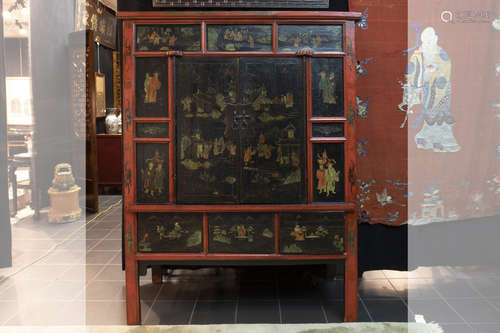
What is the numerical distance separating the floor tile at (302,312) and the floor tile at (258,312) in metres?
0.06

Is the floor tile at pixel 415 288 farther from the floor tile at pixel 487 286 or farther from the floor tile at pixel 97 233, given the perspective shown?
the floor tile at pixel 97 233

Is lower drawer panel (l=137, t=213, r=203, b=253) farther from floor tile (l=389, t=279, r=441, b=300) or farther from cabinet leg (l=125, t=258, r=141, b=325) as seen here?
floor tile (l=389, t=279, r=441, b=300)

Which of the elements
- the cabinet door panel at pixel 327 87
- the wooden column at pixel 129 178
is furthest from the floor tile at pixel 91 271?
the cabinet door panel at pixel 327 87

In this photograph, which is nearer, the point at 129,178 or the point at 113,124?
the point at 129,178

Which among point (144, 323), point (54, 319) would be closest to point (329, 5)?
point (144, 323)

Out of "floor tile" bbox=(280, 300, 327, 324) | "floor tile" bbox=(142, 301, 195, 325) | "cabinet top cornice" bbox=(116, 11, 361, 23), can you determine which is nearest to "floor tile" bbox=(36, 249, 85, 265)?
"floor tile" bbox=(142, 301, 195, 325)

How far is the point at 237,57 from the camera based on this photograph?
3012 mm

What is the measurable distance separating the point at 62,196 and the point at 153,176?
3.28 m

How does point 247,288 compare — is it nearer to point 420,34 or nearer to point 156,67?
point 156,67

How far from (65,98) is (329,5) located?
490cm

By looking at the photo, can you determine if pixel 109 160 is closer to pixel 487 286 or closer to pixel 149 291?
pixel 149 291

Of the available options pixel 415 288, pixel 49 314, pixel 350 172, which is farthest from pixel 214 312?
pixel 415 288

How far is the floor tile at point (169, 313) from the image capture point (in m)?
3.16

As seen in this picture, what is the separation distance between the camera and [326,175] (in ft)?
10.1
